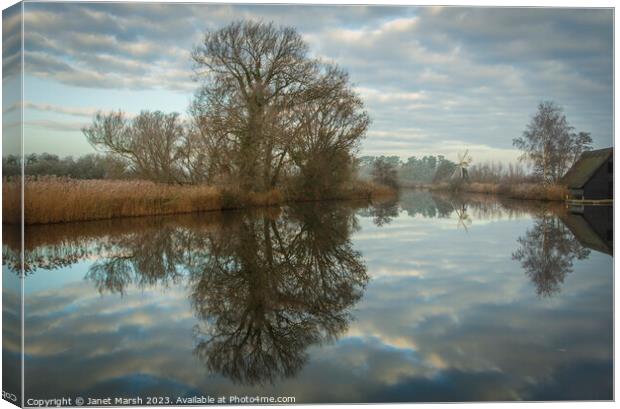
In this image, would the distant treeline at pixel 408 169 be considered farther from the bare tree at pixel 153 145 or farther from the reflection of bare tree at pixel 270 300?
the reflection of bare tree at pixel 270 300

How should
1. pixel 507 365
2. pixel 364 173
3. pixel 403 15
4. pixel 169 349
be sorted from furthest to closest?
pixel 364 173, pixel 403 15, pixel 169 349, pixel 507 365

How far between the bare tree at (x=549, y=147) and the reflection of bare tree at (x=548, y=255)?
165cm

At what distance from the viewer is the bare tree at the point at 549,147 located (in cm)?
1009

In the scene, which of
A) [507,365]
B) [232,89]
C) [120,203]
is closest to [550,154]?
[232,89]

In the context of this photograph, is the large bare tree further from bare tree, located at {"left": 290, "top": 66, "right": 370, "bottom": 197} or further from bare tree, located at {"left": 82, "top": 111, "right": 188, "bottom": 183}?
bare tree, located at {"left": 82, "top": 111, "right": 188, "bottom": 183}

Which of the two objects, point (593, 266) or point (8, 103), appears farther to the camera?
point (593, 266)

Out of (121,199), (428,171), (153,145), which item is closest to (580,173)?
(121,199)

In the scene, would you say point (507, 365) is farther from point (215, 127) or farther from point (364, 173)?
point (364, 173)

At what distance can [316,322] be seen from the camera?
14.0ft

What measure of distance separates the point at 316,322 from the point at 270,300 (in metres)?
0.83

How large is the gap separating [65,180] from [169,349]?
8.07 m

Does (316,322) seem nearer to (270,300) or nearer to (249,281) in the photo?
(270,300)

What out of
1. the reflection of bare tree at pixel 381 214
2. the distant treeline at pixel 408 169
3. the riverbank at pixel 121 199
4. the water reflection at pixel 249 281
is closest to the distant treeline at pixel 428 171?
the distant treeline at pixel 408 169

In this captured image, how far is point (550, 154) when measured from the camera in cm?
1541
